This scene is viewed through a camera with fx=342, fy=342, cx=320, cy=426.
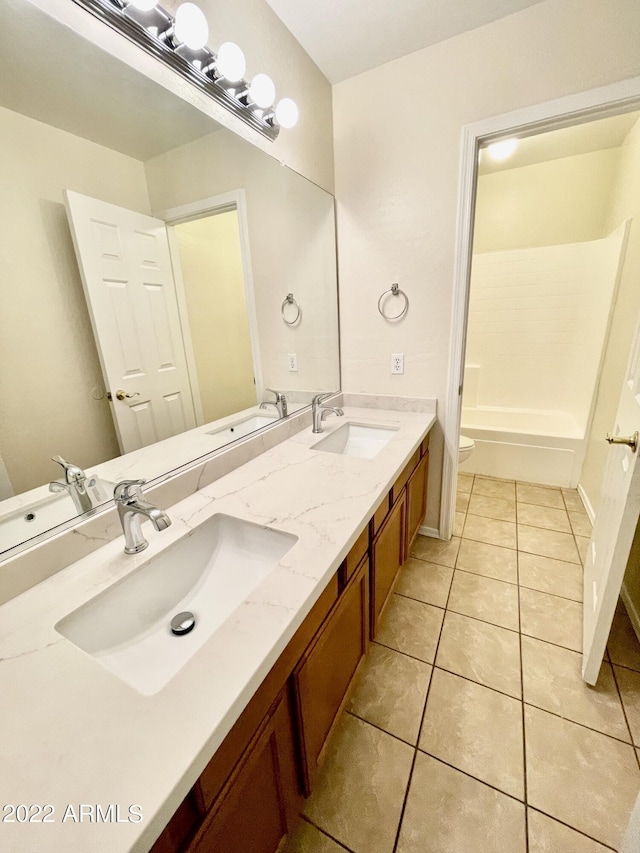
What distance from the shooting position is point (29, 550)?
750 mm

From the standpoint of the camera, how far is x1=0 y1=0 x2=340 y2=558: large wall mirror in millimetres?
753

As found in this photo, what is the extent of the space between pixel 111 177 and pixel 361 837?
74.7 inches

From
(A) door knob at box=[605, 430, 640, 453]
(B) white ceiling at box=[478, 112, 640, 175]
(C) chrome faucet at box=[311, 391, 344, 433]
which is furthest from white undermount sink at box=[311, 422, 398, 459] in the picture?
(B) white ceiling at box=[478, 112, 640, 175]

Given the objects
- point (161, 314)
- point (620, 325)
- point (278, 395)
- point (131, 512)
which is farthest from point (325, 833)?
point (620, 325)

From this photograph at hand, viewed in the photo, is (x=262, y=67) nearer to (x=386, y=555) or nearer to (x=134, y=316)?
(x=134, y=316)

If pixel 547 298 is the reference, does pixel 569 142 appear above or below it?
above

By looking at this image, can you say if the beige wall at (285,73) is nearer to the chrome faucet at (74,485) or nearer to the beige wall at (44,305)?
the beige wall at (44,305)

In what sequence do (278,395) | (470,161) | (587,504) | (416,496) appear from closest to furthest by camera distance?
(470,161)
(278,395)
(416,496)
(587,504)

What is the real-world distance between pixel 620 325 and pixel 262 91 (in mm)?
2411

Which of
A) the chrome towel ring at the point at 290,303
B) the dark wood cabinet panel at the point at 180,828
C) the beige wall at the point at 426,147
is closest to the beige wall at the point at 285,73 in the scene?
the beige wall at the point at 426,147

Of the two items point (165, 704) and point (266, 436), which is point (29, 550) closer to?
point (165, 704)

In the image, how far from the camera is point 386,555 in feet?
4.43

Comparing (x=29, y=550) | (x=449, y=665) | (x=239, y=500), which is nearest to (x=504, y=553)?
(x=449, y=665)

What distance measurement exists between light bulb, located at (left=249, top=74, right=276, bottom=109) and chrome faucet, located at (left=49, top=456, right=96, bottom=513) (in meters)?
1.37
